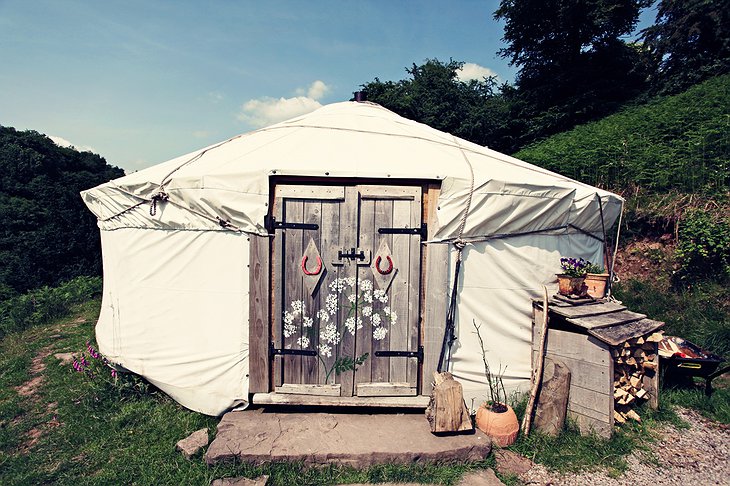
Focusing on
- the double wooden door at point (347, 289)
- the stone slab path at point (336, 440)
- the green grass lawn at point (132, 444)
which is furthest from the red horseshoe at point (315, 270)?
the green grass lawn at point (132, 444)

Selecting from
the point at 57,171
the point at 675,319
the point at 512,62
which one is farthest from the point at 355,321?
the point at 512,62

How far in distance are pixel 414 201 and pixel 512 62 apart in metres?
16.5

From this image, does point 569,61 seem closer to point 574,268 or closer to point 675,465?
point 574,268

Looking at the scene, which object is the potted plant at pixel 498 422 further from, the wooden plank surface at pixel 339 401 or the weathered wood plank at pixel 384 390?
the weathered wood plank at pixel 384 390

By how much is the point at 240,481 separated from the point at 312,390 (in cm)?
94

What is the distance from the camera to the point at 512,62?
16891mm

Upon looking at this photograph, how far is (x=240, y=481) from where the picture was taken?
263 centimetres

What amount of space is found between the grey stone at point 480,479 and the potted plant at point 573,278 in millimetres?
1730

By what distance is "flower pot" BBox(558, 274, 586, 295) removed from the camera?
3.53m

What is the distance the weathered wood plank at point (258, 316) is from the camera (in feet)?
11.2

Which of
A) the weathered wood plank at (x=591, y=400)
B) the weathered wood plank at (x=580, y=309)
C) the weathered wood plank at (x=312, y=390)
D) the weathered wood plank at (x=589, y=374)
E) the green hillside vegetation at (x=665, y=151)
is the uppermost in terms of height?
the green hillside vegetation at (x=665, y=151)

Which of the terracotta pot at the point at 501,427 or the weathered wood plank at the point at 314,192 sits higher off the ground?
the weathered wood plank at the point at 314,192

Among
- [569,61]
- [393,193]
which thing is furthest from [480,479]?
[569,61]

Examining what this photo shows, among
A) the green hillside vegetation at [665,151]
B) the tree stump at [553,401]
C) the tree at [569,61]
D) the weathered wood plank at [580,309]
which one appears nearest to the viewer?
the tree stump at [553,401]
